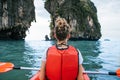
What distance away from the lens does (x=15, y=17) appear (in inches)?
1907

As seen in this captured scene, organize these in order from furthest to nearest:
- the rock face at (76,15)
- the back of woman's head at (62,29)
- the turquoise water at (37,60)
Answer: the rock face at (76,15)
the turquoise water at (37,60)
the back of woman's head at (62,29)

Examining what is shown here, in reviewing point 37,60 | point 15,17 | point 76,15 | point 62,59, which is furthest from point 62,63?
point 76,15

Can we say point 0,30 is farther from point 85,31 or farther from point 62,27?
point 62,27

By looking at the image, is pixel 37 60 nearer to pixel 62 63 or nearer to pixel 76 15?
pixel 62 63

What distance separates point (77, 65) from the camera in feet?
12.2

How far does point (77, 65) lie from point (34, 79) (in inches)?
45.7

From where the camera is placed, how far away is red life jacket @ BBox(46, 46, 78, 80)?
367 centimetres

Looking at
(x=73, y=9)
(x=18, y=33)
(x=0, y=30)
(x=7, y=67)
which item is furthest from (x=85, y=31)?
(x=7, y=67)

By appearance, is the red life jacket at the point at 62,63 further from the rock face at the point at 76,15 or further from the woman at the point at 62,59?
the rock face at the point at 76,15

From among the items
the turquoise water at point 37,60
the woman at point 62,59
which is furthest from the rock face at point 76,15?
the woman at point 62,59

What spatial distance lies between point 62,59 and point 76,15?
65.0m

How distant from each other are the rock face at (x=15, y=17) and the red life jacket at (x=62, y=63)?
41167 mm

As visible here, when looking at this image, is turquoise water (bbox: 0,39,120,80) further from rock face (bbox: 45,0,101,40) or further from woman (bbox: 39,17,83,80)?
rock face (bbox: 45,0,101,40)

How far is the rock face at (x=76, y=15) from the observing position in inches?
2589
